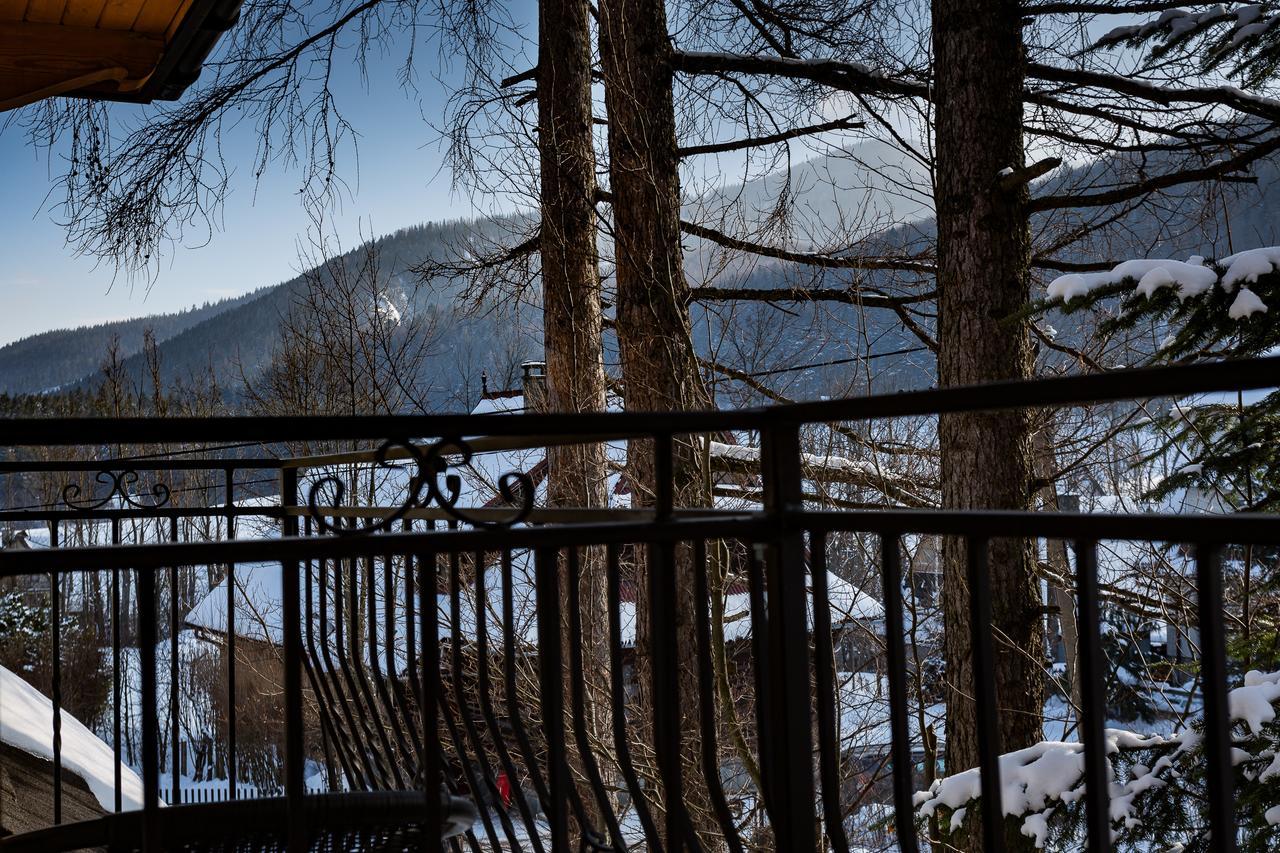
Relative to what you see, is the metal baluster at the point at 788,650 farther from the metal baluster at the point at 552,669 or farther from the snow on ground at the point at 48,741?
the snow on ground at the point at 48,741

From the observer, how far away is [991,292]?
15.6 ft

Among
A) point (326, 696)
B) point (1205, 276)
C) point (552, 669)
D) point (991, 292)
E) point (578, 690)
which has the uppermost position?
point (991, 292)

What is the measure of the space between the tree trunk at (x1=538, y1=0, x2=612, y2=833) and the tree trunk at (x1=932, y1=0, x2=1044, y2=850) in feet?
7.56

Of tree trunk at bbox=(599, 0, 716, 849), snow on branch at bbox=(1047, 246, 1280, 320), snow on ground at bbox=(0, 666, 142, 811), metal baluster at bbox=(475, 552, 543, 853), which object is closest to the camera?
metal baluster at bbox=(475, 552, 543, 853)

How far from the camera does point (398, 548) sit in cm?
112

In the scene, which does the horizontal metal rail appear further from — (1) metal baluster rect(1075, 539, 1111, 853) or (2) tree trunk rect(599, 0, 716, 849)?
(2) tree trunk rect(599, 0, 716, 849)

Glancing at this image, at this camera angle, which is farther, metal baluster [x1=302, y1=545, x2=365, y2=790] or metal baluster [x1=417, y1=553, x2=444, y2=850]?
metal baluster [x1=302, y1=545, x2=365, y2=790]

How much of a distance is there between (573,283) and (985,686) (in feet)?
18.2

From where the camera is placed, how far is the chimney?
7754mm

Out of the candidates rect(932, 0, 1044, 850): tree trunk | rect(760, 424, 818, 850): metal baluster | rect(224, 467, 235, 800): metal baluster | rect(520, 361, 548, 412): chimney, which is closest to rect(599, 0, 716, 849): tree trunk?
rect(932, 0, 1044, 850): tree trunk

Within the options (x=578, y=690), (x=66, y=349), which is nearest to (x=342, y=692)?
(x=578, y=690)

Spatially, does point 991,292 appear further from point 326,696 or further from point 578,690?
point 578,690

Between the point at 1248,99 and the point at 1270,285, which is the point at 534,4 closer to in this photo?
the point at 1248,99

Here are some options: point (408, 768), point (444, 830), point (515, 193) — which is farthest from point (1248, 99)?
point (444, 830)
